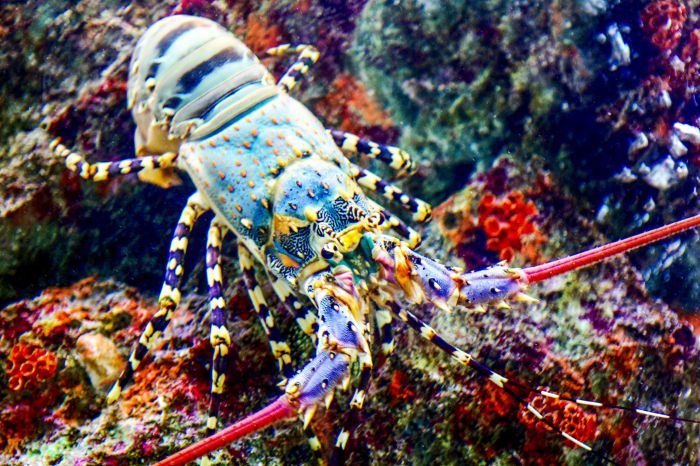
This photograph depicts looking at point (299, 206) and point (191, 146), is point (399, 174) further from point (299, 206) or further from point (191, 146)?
point (191, 146)

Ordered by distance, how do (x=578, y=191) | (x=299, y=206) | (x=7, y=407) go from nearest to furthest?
1. (x=299, y=206)
2. (x=7, y=407)
3. (x=578, y=191)

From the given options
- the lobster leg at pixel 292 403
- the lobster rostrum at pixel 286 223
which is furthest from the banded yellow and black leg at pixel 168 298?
the lobster leg at pixel 292 403

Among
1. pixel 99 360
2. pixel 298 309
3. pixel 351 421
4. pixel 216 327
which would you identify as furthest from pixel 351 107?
pixel 99 360

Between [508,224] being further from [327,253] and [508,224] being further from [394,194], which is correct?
[327,253]

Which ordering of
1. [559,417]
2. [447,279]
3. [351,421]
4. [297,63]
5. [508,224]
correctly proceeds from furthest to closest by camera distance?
[297,63] < [508,224] < [559,417] < [351,421] < [447,279]

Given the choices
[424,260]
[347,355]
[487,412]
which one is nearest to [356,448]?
[487,412]

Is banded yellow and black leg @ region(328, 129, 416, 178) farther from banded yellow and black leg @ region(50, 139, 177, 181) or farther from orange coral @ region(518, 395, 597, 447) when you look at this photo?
orange coral @ region(518, 395, 597, 447)

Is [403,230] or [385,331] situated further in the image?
[403,230]
